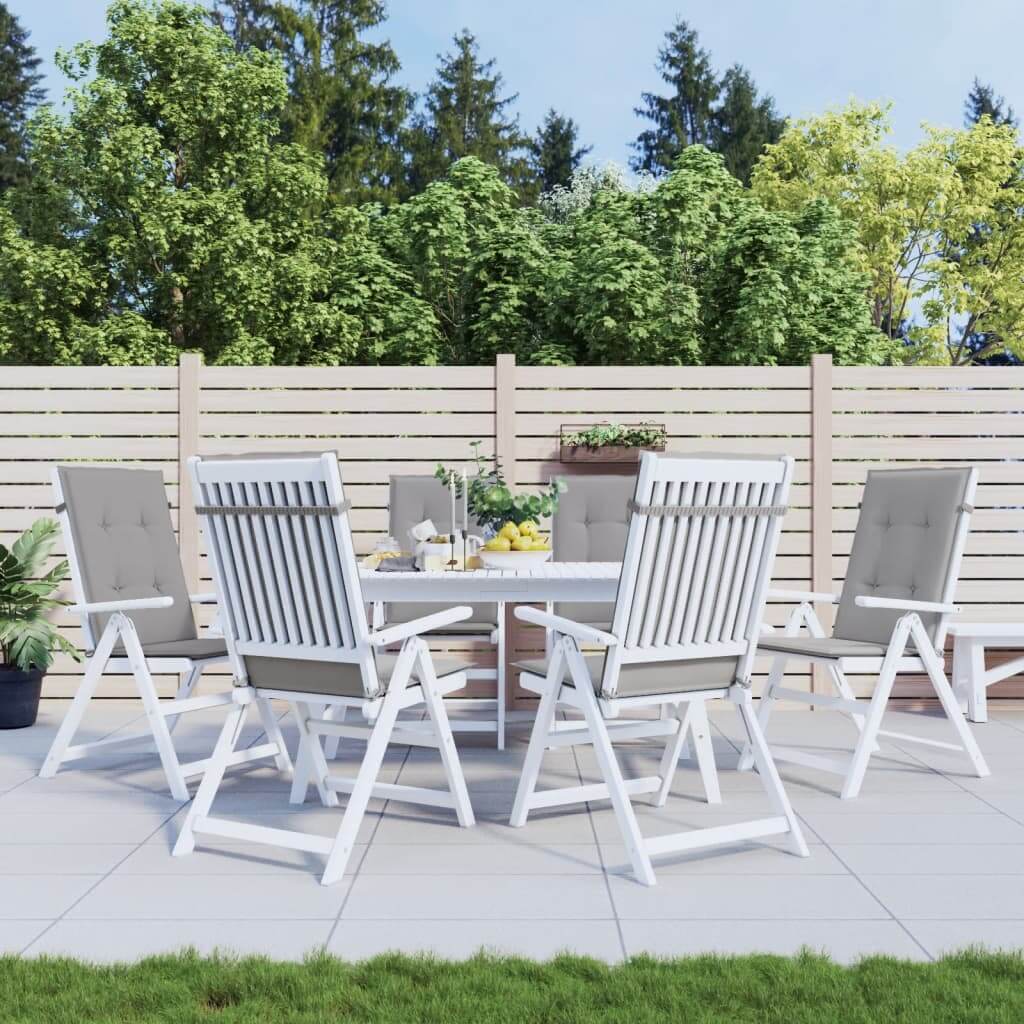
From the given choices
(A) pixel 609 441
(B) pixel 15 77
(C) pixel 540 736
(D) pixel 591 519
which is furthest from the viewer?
(B) pixel 15 77

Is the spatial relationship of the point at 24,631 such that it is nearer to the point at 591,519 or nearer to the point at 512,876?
the point at 591,519

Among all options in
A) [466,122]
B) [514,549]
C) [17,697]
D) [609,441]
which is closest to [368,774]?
[514,549]

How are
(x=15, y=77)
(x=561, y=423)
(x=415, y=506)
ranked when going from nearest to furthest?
(x=415, y=506) < (x=561, y=423) < (x=15, y=77)

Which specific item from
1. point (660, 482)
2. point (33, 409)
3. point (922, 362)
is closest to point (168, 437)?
point (33, 409)

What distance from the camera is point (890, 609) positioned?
15.3 feet

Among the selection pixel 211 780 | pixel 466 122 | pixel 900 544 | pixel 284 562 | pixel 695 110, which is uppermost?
pixel 695 110

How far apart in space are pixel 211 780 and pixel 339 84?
20.6 meters

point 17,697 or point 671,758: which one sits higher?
point 671,758

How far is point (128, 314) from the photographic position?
16.4m

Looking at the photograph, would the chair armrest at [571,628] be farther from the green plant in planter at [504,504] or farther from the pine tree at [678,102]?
the pine tree at [678,102]

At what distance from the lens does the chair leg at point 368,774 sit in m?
3.09

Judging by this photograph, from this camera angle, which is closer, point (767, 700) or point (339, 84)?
point (767, 700)

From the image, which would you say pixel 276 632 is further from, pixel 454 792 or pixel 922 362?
pixel 922 362

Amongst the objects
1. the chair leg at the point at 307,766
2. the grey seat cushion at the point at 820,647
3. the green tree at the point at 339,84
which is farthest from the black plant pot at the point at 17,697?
the green tree at the point at 339,84
